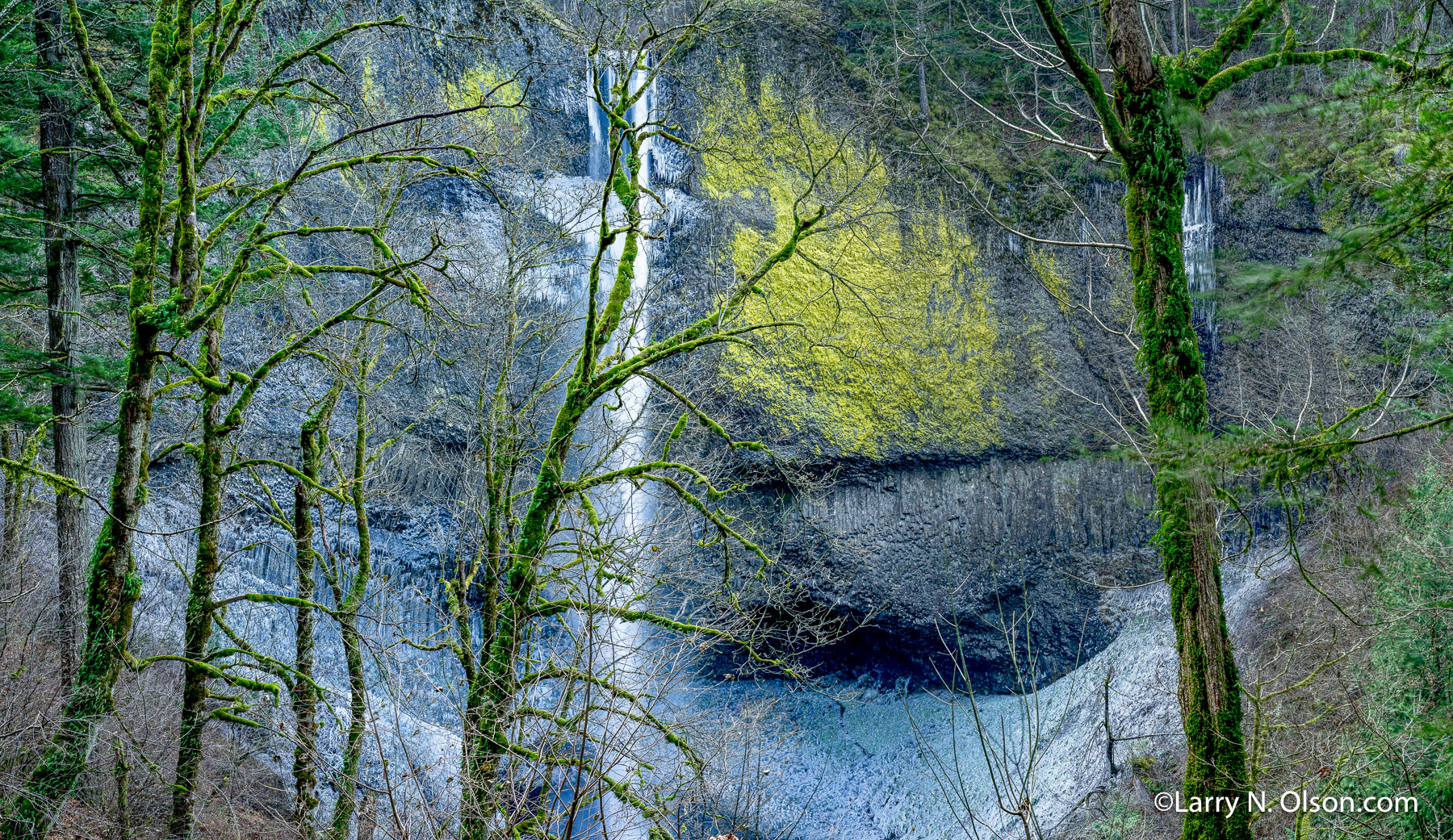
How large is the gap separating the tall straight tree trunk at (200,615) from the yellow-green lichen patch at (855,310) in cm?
1140

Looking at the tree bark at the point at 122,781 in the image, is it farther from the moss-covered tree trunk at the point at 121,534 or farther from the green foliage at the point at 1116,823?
the green foliage at the point at 1116,823

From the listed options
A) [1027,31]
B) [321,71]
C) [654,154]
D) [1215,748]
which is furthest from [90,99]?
[1027,31]

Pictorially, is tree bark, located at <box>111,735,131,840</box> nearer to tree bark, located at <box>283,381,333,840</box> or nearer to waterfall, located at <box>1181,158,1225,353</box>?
tree bark, located at <box>283,381,333,840</box>

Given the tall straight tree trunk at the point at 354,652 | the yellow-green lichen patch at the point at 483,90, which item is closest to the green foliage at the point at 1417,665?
the tall straight tree trunk at the point at 354,652

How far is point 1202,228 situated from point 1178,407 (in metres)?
16.8

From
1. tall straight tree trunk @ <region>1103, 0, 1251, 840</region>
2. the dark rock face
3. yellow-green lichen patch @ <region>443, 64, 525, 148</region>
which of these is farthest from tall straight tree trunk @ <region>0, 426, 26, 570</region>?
the dark rock face

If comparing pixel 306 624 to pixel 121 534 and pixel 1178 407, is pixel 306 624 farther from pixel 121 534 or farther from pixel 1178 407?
pixel 1178 407

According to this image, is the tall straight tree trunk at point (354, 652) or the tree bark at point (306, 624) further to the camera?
the tree bark at point (306, 624)

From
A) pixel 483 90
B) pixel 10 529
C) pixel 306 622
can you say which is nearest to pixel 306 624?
pixel 306 622

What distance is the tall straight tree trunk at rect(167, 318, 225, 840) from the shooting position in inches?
259

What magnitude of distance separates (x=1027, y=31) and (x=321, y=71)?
18.3 meters

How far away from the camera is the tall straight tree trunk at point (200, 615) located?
6578mm

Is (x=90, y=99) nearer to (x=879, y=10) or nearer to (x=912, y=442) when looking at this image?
(x=912, y=442)

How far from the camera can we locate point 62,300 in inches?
315
